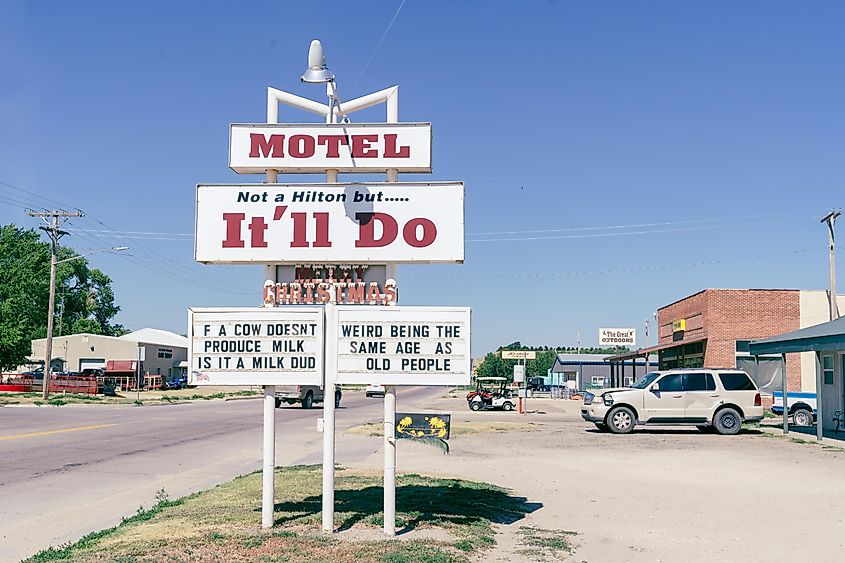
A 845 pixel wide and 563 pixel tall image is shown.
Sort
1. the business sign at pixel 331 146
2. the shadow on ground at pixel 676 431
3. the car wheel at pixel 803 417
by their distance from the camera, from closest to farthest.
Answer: the business sign at pixel 331 146, the shadow on ground at pixel 676 431, the car wheel at pixel 803 417

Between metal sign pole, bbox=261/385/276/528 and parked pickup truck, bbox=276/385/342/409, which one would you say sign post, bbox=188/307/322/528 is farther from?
parked pickup truck, bbox=276/385/342/409

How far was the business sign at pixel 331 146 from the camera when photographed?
1003cm

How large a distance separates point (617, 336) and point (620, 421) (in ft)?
212

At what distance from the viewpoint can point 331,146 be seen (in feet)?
33.0

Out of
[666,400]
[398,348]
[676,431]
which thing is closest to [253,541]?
[398,348]

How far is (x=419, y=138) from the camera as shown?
10.1 meters

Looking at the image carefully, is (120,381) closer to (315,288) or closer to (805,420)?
(805,420)

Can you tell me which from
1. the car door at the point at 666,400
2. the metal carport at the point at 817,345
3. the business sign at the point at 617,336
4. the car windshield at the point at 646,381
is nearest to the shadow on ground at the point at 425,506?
the metal carport at the point at 817,345

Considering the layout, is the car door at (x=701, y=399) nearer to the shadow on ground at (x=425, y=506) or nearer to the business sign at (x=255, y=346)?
the shadow on ground at (x=425, y=506)

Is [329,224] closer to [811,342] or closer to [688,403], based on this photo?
[811,342]

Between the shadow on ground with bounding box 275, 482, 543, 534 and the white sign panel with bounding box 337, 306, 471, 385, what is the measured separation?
1663 millimetres

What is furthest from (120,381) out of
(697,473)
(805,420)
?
(697,473)

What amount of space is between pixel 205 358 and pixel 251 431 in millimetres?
18018

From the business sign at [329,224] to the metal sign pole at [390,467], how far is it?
1619 millimetres
